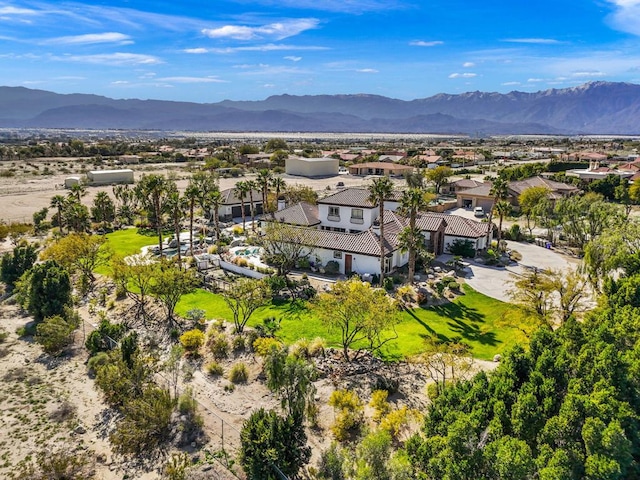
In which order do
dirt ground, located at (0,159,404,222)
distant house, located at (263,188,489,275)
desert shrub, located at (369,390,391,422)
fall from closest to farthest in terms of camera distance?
desert shrub, located at (369,390,391,422) < distant house, located at (263,188,489,275) < dirt ground, located at (0,159,404,222)

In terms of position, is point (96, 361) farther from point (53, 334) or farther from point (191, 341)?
point (191, 341)

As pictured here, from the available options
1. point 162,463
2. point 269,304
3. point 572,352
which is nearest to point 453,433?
point 572,352

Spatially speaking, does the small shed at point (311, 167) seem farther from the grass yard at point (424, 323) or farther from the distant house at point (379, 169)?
the grass yard at point (424, 323)

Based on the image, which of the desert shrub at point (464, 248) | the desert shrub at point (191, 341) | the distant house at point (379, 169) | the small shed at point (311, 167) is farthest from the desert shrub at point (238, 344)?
the distant house at point (379, 169)

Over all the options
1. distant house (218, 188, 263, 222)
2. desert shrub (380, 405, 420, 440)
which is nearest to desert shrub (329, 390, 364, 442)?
desert shrub (380, 405, 420, 440)

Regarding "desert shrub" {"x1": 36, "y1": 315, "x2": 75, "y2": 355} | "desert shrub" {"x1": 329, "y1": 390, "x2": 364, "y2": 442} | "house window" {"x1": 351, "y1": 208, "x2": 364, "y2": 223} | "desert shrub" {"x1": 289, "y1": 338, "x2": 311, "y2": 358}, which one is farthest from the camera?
"house window" {"x1": 351, "y1": 208, "x2": 364, "y2": 223}

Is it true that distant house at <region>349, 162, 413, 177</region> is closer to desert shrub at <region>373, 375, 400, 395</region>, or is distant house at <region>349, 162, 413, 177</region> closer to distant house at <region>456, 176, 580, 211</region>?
distant house at <region>456, 176, 580, 211</region>
